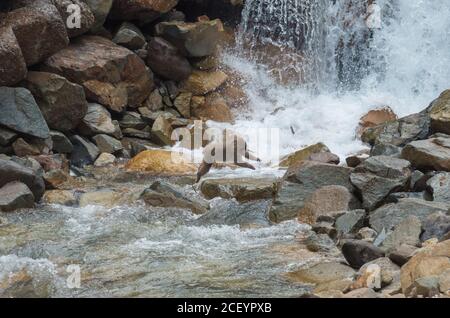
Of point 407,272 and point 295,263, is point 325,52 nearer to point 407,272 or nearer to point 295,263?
point 295,263

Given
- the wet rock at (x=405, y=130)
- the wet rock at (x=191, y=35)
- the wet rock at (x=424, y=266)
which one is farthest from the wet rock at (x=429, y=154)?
the wet rock at (x=191, y=35)

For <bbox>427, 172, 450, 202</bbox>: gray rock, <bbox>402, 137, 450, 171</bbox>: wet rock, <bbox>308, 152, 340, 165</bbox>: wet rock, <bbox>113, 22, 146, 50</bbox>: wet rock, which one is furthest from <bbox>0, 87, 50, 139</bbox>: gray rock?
<bbox>427, 172, 450, 202</bbox>: gray rock

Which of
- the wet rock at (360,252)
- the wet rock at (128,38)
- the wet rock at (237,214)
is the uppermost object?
the wet rock at (128,38)

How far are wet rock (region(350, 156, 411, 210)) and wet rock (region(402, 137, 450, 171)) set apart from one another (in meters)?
0.22

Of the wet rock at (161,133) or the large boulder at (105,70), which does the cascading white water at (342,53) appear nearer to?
the wet rock at (161,133)

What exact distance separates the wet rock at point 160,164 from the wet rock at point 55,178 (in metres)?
1.58

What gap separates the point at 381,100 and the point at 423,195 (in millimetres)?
8179

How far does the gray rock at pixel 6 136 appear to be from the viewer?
11.1 metres

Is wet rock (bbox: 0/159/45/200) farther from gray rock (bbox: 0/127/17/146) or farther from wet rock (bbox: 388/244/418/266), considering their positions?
wet rock (bbox: 388/244/418/266)

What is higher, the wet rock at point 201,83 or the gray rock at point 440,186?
the wet rock at point 201,83

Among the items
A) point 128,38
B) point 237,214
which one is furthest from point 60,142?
point 237,214

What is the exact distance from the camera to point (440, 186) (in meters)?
8.03

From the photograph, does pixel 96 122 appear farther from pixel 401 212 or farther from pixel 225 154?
pixel 401 212

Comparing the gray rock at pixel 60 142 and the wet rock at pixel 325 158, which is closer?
the wet rock at pixel 325 158
